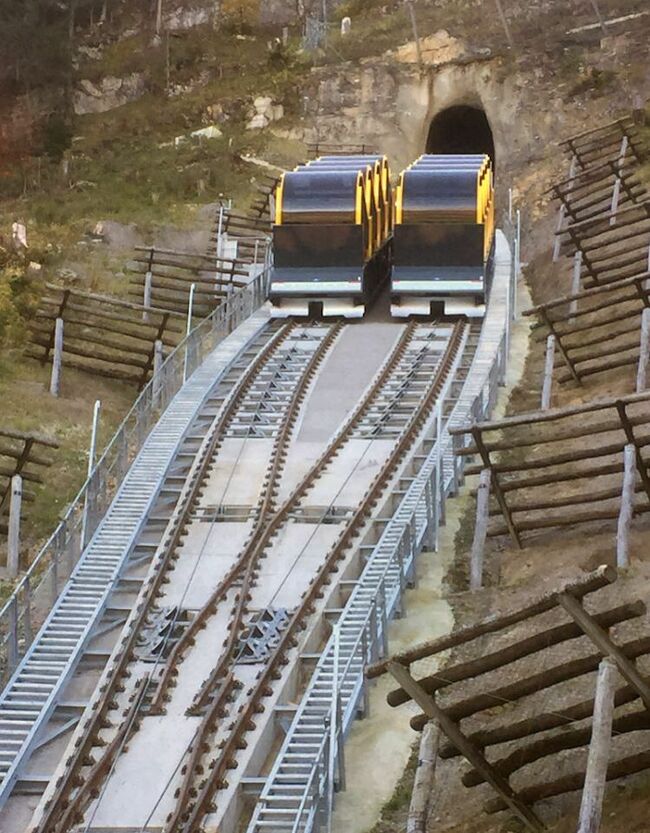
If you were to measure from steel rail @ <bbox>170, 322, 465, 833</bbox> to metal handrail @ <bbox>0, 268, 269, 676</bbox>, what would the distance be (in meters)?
3.25

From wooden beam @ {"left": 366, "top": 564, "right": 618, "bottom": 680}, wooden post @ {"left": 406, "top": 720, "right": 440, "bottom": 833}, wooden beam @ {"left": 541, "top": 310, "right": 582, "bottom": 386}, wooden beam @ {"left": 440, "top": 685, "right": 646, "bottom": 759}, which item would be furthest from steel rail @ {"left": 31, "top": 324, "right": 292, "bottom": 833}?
wooden beam @ {"left": 541, "top": 310, "right": 582, "bottom": 386}

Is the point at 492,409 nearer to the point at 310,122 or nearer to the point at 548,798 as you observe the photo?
the point at 548,798

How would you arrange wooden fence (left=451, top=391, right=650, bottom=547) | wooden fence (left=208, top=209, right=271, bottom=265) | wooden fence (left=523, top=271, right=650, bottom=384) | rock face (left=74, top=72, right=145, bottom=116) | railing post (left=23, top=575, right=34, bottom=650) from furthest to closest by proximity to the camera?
rock face (left=74, top=72, right=145, bottom=116) < wooden fence (left=208, top=209, right=271, bottom=265) < wooden fence (left=523, top=271, right=650, bottom=384) < wooden fence (left=451, top=391, right=650, bottom=547) < railing post (left=23, top=575, right=34, bottom=650)

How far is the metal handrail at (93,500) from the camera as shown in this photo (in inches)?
776

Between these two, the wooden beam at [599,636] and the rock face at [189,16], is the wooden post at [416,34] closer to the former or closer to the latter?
the rock face at [189,16]

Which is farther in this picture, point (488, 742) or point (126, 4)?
point (126, 4)

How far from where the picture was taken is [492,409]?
1133 inches

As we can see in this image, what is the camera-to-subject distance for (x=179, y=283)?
3944 cm

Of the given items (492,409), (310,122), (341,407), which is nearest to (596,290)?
(492,409)

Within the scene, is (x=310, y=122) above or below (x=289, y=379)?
above

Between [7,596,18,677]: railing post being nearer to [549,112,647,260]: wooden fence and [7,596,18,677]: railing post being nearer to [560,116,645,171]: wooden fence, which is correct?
[549,112,647,260]: wooden fence

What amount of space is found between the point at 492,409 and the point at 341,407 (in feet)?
9.36

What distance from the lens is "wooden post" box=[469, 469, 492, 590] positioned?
67.6 feet

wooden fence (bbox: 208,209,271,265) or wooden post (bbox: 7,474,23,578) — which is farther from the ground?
wooden fence (bbox: 208,209,271,265)
